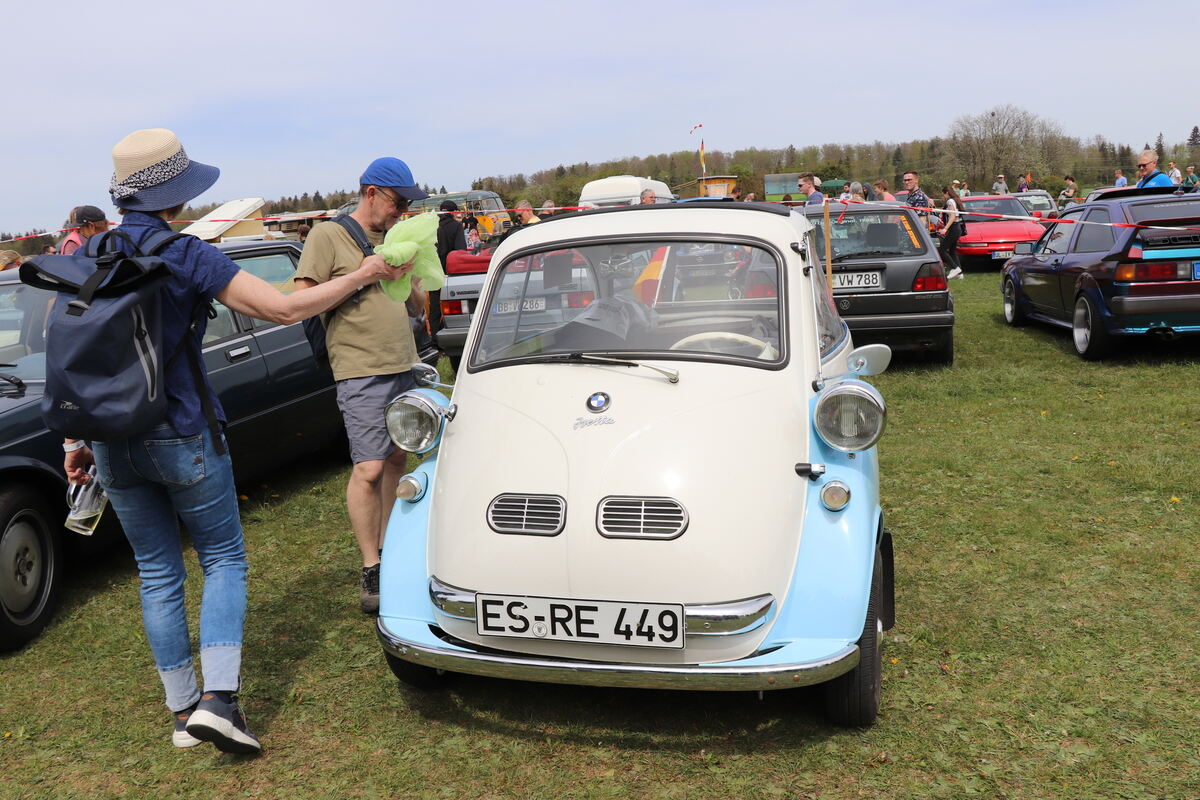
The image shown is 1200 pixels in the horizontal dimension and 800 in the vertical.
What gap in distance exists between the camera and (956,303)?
14977 mm

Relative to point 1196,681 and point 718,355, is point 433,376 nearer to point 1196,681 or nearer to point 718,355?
point 718,355

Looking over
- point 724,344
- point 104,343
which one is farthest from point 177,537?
point 724,344

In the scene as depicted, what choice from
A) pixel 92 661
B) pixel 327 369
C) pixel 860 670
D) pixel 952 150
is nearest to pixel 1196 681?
pixel 860 670

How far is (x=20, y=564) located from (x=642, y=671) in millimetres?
3145

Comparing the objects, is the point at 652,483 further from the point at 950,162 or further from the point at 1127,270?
the point at 950,162

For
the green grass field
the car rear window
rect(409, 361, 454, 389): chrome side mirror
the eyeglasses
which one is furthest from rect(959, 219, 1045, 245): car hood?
rect(409, 361, 454, 389): chrome side mirror

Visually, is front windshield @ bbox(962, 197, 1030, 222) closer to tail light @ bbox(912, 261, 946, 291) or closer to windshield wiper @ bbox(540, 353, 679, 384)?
tail light @ bbox(912, 261, 946, 291)

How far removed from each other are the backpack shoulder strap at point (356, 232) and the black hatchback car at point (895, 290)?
5.72 m

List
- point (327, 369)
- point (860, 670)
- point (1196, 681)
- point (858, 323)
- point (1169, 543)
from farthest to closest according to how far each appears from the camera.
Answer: point (858, 323)
point (327, 369)
point (1169, 543)
point (1196, 681)
point (860, 670)

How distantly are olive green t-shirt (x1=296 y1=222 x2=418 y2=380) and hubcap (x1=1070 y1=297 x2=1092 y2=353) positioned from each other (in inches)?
297

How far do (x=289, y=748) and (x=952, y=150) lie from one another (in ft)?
276

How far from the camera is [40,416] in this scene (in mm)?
4891

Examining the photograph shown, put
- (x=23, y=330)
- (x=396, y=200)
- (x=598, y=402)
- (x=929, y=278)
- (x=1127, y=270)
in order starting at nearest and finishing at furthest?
(x=598, y=402) → (x=396, y=200) → (x=23, y=330) → (x=1127, y=270) → (x=929, y=278)

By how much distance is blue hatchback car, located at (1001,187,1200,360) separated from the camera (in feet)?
29.2
